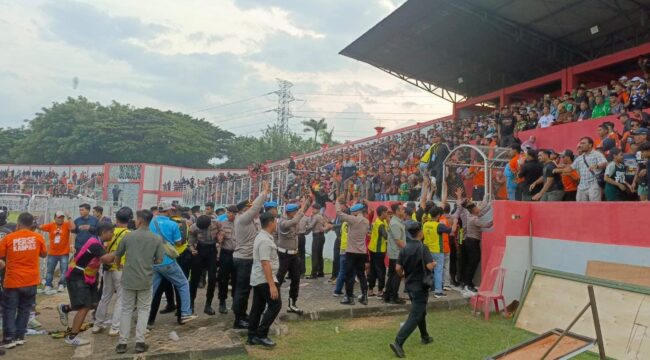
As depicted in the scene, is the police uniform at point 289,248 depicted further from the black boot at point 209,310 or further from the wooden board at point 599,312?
the wooden board at point 599,312

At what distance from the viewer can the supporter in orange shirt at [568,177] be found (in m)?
7.95

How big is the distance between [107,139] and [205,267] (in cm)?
4684

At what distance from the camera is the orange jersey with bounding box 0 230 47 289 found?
5852 millimetres

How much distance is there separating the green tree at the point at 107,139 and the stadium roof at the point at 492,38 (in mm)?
32758

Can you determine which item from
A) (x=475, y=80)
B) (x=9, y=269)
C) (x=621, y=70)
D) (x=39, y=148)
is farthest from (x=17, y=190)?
(x=621, y=70)

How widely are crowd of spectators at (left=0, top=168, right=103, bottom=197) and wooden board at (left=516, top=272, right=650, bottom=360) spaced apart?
39347mm

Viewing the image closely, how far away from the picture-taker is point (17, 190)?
38781 mm

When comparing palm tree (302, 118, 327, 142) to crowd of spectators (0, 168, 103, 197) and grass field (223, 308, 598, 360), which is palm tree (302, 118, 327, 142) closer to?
crowd of spectators (0, 168, 103, 197)

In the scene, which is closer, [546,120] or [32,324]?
[32,324]

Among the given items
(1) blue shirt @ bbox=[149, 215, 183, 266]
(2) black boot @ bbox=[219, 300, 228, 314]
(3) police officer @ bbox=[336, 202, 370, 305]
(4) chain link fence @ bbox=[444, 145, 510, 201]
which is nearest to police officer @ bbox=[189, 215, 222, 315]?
(2) black boot @ bbox=[219, 300, 228, 314]

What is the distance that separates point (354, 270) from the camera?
798cm

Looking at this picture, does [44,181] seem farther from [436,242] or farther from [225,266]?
[436,242]

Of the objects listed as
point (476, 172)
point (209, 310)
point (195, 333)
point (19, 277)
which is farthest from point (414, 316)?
point (476, 172)

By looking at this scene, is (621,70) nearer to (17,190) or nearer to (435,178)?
(435,178)
